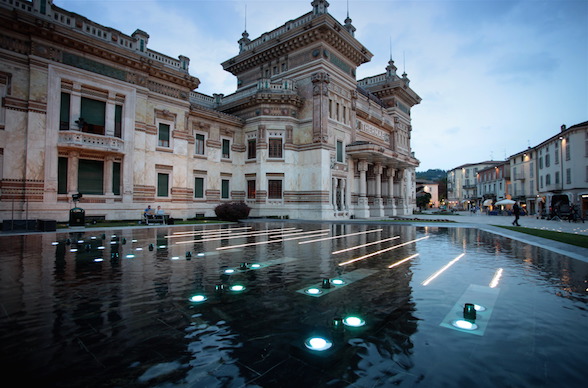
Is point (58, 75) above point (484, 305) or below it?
above

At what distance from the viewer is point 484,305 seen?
4.45m

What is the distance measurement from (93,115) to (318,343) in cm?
2428

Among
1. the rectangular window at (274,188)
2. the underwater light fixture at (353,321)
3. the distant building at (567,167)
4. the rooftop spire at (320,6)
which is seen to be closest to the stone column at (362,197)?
the rectangular window at (274,188)

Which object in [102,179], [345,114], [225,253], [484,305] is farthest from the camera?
[345,114]

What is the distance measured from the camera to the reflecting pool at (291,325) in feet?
8.59

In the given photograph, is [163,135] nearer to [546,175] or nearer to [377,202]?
[377,202]

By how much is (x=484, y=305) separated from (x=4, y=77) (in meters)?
25.7

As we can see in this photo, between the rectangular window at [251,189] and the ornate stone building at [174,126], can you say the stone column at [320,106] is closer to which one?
the ornate stone building at [174,126]

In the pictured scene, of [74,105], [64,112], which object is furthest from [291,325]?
[64,112]

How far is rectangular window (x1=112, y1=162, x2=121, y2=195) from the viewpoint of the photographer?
21.4 m

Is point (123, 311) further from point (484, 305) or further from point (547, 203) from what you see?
point (547, 203)

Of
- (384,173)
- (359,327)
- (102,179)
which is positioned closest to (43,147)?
(102,179)

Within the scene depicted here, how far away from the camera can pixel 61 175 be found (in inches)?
760

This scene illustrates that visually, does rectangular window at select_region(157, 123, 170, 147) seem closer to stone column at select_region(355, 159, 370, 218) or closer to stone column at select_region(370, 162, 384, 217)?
stone column at select_region(355, 159, 370, 218)
